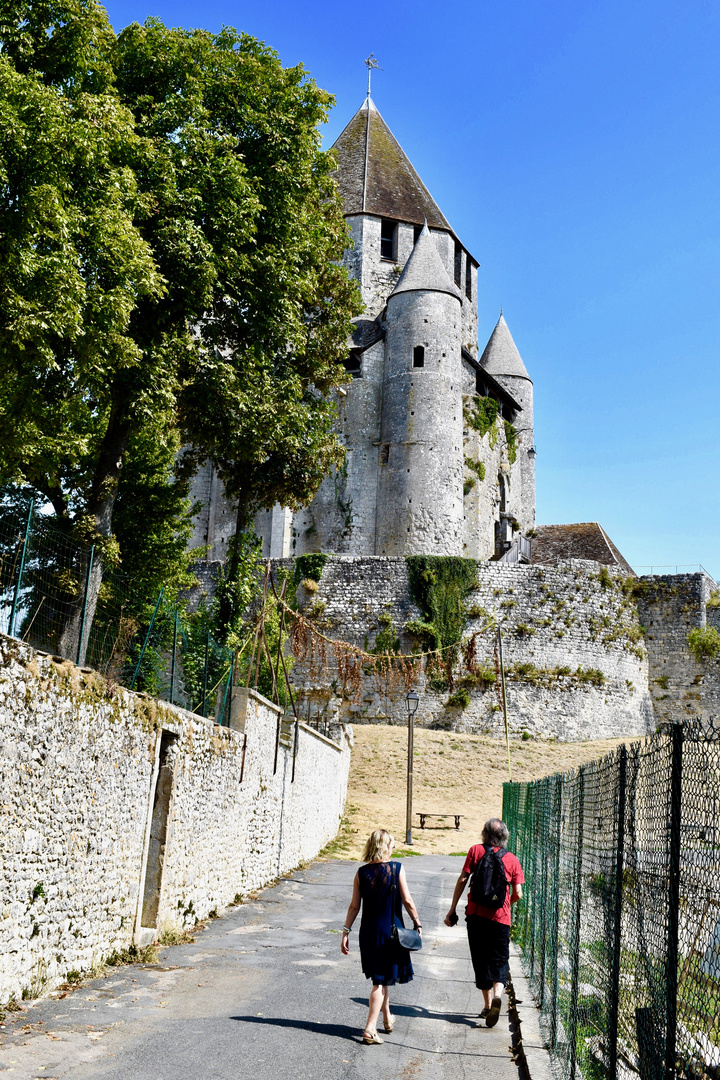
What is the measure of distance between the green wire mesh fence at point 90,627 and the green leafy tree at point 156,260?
0.40 metres

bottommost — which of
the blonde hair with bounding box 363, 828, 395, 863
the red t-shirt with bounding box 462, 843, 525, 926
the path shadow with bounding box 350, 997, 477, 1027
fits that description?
the path shadow with bounding box 350, 997, 477, 1027

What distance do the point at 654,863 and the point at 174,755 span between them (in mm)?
6426

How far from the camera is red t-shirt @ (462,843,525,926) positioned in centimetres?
673

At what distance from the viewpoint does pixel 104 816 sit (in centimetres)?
775

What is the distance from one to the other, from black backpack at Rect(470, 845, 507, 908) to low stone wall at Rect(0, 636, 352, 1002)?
294 centimetres

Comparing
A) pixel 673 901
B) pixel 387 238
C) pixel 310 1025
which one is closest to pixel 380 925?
pixel 310 1025

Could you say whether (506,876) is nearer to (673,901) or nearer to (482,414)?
(673,901)

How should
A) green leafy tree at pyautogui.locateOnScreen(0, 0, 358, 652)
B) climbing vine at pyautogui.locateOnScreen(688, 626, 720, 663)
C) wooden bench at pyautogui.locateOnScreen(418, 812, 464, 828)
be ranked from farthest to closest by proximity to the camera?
climbing vine at pyautogui.locateOnScreen(688, 626, 720, 663) < wooden bench at pyautogui.locateOnScreen(418, 812, 464, 828) < green leafy tree at pyautogui.locateOnScreen(0, 0, 358, 652)

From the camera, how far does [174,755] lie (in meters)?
9.39

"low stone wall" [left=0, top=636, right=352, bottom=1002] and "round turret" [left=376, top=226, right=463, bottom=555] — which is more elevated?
"round turret" [left=376, top=226, right=463, bottom=555]

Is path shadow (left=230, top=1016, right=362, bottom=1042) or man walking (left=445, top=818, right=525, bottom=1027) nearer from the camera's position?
path shadow (left=230, top=1016, right=362, bottom=1042)

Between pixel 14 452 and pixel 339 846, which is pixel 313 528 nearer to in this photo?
pixel 339 846

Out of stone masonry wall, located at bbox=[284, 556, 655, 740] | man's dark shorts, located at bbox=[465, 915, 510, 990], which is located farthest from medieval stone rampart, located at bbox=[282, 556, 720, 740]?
man's dark shorts, located at bbox=[465, 915, 510, 990]

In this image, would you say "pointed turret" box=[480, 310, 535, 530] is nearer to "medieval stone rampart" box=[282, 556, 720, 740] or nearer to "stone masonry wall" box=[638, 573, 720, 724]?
"stone masonry wall" box=[638, 573, 720, 724]
